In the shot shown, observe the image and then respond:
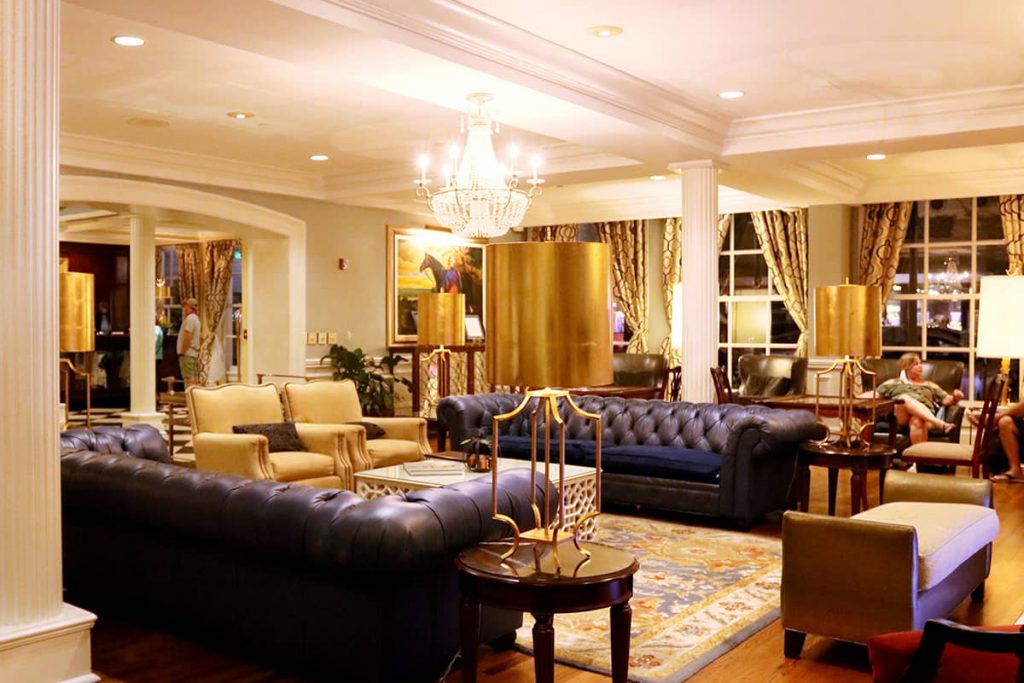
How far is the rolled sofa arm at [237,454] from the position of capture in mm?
6082

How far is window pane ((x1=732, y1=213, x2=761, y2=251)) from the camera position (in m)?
12.0

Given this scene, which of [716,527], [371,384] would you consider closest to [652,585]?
[716,527]

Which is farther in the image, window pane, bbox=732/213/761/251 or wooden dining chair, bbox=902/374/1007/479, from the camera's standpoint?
window pane, bbox=732/213/761/251

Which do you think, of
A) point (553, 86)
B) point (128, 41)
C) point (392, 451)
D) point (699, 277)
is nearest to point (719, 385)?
point (699, 277)

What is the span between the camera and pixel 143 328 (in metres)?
10.2

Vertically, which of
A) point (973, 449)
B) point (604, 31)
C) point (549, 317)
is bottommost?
point (973, 449)

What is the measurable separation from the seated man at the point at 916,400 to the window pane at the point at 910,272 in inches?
98.4

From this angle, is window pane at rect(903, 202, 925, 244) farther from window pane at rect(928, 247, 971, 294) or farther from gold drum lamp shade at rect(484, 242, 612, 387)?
gold drum lamp shade at rect(484, 242, 612, 387)

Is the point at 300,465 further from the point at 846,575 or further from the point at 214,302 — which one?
the point at 214,302

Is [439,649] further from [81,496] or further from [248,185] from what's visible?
[248,185]

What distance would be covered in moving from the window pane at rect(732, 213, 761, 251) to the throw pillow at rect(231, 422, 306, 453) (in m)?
7.02

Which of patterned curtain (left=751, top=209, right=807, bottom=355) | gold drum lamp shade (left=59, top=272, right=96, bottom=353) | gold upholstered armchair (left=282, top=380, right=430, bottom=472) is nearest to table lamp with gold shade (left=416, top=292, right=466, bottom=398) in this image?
gold upholstered armchair (left=282, top=380, right=430, bottom=472)

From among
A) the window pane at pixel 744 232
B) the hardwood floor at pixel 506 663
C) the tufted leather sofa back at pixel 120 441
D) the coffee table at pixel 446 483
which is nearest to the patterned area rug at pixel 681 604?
the hardwood floor at pixel 506 663

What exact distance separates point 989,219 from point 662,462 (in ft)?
20.1
